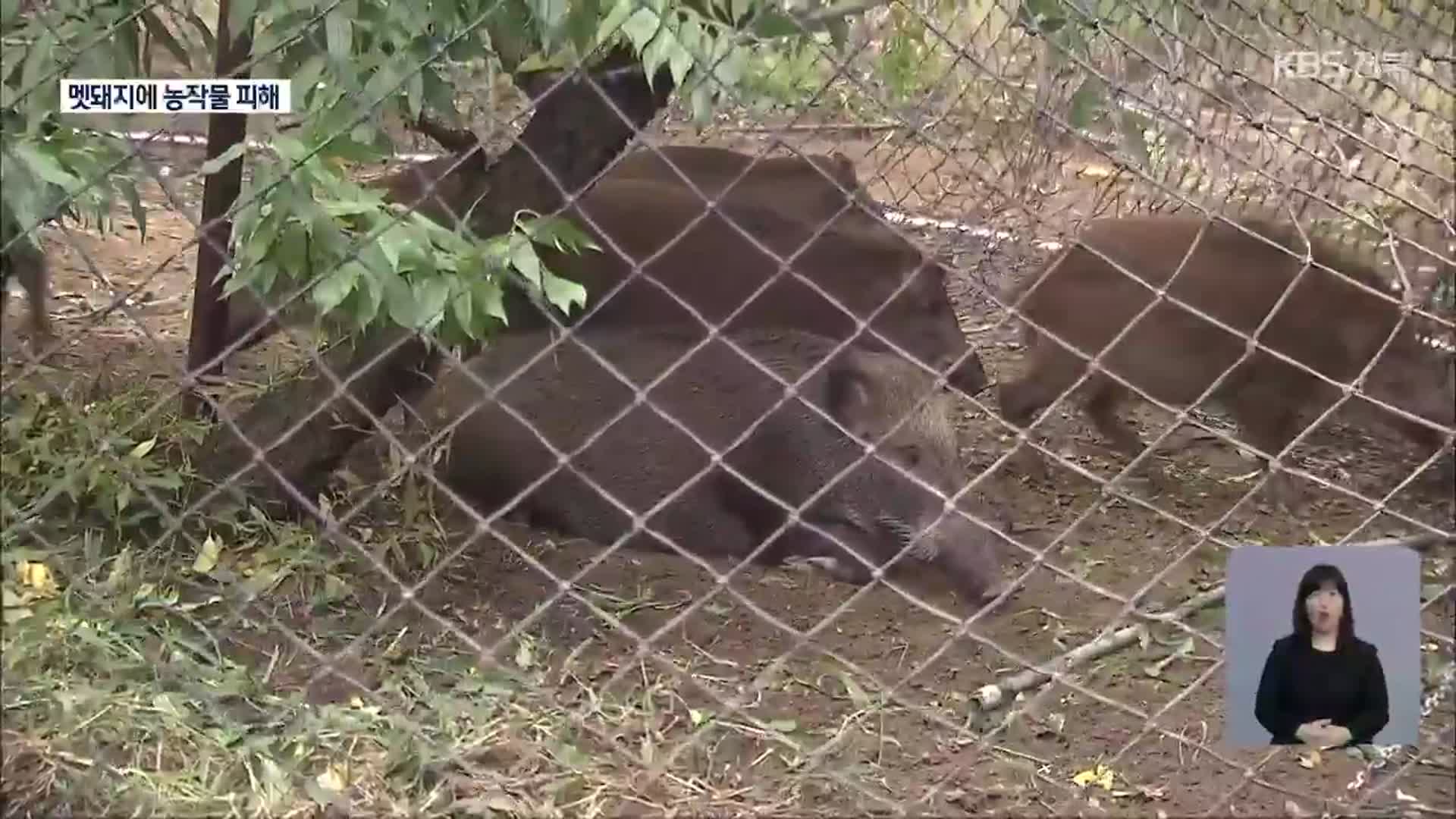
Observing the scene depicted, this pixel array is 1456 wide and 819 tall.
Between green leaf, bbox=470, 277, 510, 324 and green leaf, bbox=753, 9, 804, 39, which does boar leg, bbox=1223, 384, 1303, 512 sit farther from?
green leaf, bbox=470, 277, 510, 324

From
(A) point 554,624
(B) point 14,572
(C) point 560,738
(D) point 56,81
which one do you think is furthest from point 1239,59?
(B) point 14,572

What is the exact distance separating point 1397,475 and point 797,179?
169cm

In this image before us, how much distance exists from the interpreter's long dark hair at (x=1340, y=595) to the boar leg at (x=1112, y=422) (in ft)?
6.51

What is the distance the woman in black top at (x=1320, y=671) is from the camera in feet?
5.69

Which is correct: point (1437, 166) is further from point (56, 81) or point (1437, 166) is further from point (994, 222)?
point (56, 81)

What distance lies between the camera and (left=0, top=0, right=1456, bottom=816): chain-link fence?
78.2 inches

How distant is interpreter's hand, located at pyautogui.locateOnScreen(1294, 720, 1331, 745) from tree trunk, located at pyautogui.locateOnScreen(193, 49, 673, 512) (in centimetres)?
159

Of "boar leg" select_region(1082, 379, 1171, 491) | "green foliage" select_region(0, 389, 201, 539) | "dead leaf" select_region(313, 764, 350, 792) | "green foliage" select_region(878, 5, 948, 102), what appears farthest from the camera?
"boar leg" select_region(1082, 379, 1171, 491)

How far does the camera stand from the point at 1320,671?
A: 5.71ft

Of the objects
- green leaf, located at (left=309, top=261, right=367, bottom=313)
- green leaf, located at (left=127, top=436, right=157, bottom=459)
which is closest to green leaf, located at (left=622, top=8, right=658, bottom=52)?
green leaf, located at (left=309, top=261, right=367, bottom=313)

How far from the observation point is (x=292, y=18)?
193cm

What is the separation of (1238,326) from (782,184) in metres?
1.21

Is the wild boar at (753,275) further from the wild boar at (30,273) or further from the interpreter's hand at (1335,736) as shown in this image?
the interpreter's hand at (1335,736)

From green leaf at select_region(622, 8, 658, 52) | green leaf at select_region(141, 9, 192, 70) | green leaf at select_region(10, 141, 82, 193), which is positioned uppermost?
green leaf at select_region(622, 8, 658, 52)
